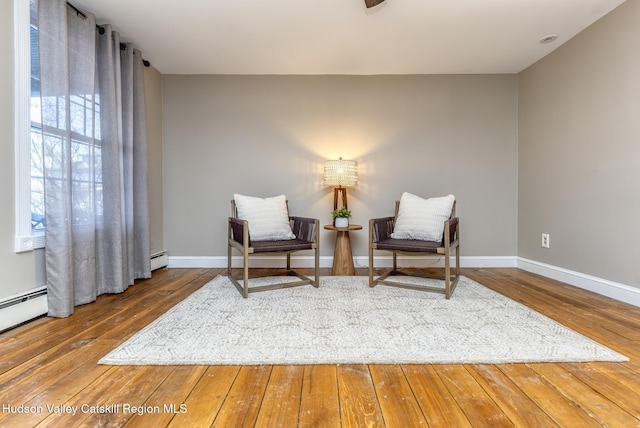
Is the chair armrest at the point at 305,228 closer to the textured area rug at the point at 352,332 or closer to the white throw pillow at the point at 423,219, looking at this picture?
the textured area rug at the point at 352,332

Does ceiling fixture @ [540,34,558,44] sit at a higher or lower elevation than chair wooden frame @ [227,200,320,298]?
higher

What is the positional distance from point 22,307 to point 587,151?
4.03 meters

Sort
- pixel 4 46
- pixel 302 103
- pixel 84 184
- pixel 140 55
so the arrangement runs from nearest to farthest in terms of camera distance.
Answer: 1. pixel 4 46
2. pixel 84 184
3. pixel 140 55
4. pixel 302 103

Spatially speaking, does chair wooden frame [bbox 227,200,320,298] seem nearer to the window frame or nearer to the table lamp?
the table lamp

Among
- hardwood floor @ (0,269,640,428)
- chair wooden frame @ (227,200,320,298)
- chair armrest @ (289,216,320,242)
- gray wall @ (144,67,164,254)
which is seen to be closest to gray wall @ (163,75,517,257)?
gray wall @ (144,67,164,254)

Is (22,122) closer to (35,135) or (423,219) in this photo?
(35,135)

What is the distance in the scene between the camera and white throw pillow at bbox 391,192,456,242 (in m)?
2.50

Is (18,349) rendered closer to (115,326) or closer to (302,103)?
(115,326)

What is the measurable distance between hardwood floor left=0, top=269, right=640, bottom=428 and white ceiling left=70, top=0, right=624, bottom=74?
7.32 ft

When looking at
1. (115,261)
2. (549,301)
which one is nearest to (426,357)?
(549,301)

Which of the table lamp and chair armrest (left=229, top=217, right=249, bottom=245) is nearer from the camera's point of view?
chair armrest (left=229, top=217, right=249, bottom=245)

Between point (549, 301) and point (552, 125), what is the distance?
5.46 ft

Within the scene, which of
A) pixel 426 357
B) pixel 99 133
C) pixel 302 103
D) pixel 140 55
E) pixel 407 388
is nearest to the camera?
pixel 407 388

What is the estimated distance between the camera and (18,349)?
143 cm
